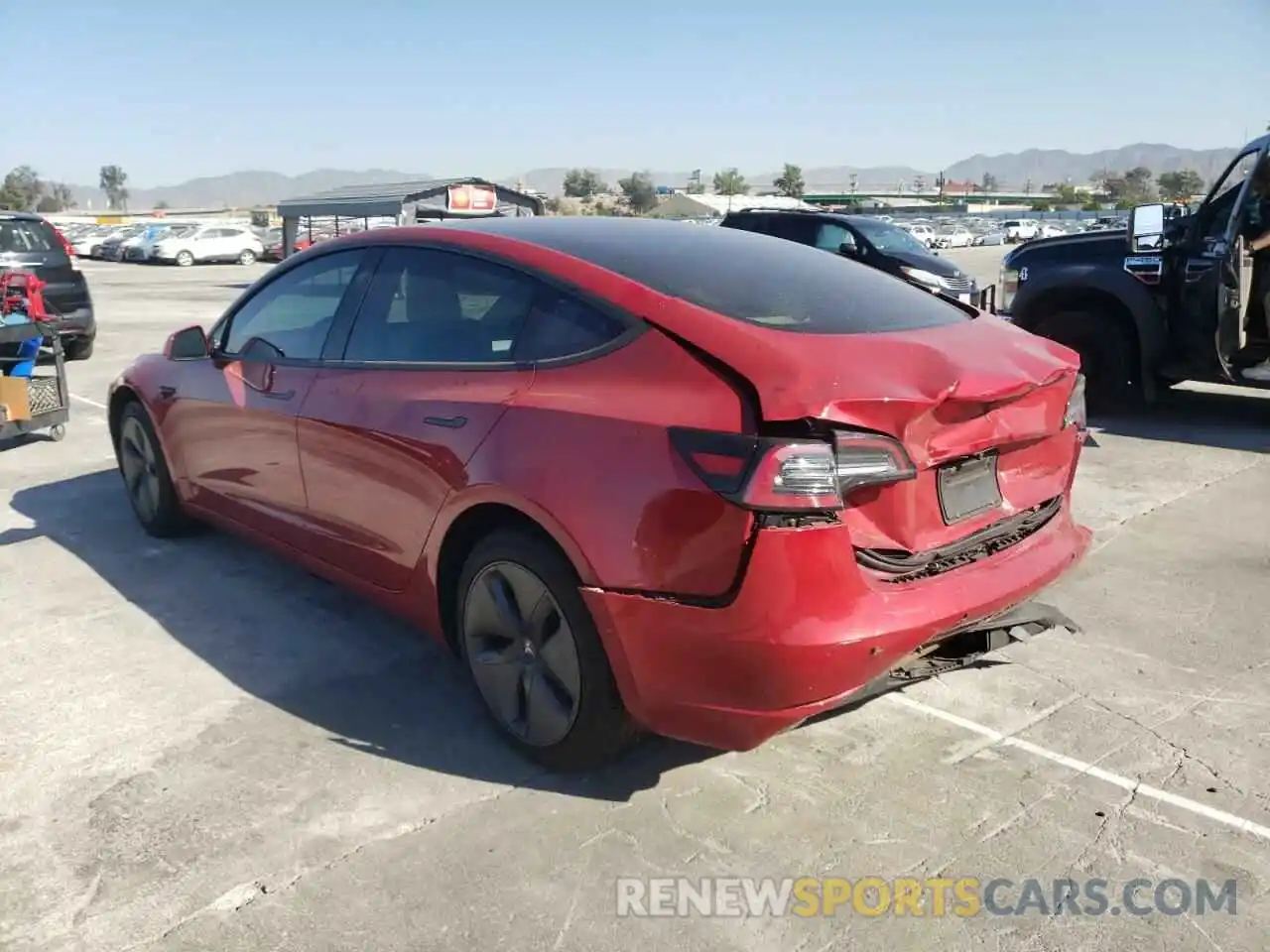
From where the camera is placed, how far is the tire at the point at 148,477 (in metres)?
5.34

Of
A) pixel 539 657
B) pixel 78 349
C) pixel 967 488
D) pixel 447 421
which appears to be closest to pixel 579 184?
pixel 78 349

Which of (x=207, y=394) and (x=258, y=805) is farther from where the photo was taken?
(x=207, y=394)

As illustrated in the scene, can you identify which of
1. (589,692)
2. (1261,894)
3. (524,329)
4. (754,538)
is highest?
(524,329)

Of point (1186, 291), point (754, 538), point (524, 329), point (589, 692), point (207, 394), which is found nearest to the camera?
point (754, 538)

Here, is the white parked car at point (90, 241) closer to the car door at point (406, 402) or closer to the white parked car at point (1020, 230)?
the white parked car at point (1020, 230)

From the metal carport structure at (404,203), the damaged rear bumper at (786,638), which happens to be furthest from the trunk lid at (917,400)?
the metal carport structure at (404,203)

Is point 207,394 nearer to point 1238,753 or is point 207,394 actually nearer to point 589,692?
point 589,692

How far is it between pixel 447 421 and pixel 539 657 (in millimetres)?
791

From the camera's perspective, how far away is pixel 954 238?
191 feet

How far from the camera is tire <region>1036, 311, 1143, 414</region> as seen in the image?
842 cm

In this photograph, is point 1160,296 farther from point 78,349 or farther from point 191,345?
point 78,349

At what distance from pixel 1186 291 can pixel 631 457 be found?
6650 mm

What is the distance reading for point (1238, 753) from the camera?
3.36m

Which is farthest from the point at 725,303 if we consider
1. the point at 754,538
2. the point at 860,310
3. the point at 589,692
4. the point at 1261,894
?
the point at 1261,894
